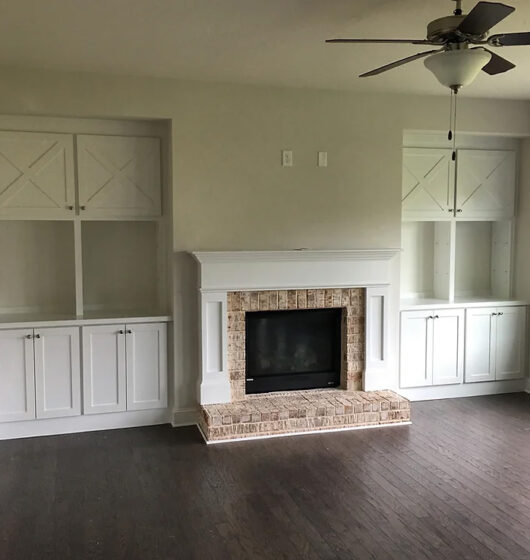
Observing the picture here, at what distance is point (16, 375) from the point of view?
4352mm

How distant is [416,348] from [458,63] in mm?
2975

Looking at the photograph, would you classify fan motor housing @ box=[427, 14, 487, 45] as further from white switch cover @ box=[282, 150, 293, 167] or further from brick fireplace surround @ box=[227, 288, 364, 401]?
brick fireplace surround @ box=[227, 288, 364, 401]

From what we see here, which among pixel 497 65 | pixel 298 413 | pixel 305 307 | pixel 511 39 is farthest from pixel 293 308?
pixel 511 39

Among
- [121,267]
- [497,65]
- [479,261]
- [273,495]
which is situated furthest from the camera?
[479,261]

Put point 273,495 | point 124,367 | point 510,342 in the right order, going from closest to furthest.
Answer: point 273,495 < point 124,367 < point 510,342

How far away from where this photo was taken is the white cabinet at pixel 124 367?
451 cm

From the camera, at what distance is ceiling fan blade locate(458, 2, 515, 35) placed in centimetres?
235

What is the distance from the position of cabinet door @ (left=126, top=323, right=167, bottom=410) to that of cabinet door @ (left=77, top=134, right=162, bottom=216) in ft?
2.96

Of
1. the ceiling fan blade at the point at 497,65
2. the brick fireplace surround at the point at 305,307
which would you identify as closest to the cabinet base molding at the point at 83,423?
the brick fireplace surround at the point at 305,307

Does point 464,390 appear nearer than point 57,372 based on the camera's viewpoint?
No

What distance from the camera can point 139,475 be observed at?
3.78 metres

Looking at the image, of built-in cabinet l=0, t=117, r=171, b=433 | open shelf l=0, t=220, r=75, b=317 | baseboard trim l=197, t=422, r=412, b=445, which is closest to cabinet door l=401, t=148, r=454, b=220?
baseboard trim l=197, t=422, r=412, b=445

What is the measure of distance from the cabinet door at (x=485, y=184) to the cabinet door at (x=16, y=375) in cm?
375

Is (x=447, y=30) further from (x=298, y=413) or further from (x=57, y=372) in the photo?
(x=57, y=372)
